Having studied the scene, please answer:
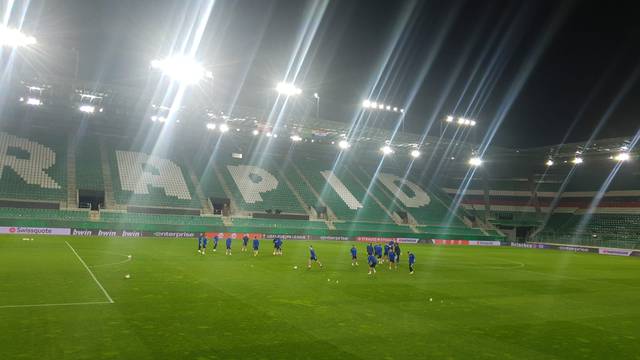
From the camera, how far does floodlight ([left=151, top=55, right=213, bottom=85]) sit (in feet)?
119

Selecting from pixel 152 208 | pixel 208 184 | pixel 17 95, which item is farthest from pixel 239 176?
pixel 17 95

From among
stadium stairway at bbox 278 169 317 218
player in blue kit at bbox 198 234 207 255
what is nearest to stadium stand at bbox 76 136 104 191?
stadium stairway at bbox 278 169 317 218

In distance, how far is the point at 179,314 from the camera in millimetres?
12578

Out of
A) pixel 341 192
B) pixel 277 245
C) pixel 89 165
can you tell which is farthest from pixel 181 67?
pixel 341 192

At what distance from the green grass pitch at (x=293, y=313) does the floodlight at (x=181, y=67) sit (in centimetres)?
1769

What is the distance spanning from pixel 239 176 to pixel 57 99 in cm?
2282

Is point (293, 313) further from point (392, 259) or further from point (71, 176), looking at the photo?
point (71, 176)

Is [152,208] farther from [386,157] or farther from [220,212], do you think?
[386,157]

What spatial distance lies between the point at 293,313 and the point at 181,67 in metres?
28.3

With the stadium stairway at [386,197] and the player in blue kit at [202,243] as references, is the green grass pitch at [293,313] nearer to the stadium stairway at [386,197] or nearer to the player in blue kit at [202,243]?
the player in blue kit at [202,243]

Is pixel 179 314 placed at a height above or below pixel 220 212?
below

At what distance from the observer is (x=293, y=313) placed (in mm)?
13383

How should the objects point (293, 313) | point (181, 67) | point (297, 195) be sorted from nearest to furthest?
point (293, 313)
point (181, 67)
point (297, 195)

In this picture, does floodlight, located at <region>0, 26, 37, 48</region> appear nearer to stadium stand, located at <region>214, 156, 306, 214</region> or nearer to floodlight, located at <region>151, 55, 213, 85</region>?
floodlight, located at <region>151, 55, 213, 85</region>
